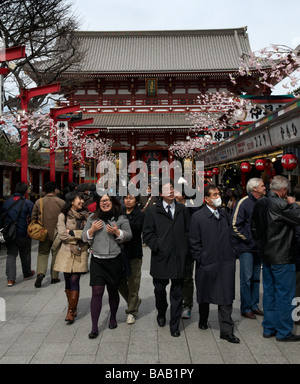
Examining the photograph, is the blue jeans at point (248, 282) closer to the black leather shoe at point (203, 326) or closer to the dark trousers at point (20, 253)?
the black leather shoe at point (203, 326)

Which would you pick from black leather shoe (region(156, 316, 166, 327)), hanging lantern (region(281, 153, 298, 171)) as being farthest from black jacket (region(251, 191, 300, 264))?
hanging lantern (region(281, 153, 298, 171))

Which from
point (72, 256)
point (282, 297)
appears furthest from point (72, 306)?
point (282, 297)

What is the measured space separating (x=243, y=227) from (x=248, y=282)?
28.1 inches

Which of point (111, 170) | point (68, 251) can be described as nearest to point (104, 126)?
point (111, 170)

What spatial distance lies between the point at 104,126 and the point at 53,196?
61.1 ft

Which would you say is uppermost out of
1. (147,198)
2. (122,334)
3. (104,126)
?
(104,126)

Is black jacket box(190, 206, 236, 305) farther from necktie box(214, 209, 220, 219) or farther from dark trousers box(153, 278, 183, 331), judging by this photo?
dark trousers box(153, 278, 183, 331)

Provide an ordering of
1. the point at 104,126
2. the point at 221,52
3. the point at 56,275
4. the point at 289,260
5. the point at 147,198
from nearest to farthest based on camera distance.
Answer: the point at 289,260, the point at 56,275, the point at 147,198, the point at 104,126, the point at 221,52

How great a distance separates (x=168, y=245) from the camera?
410cm

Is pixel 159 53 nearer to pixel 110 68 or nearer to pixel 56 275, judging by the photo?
pixel 110 68

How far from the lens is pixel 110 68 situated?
91.8 feet

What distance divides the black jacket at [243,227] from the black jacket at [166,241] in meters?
0.82

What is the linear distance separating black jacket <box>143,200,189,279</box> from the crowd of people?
1 cm

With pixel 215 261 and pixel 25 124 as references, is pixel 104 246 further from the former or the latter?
pixel 25 124
